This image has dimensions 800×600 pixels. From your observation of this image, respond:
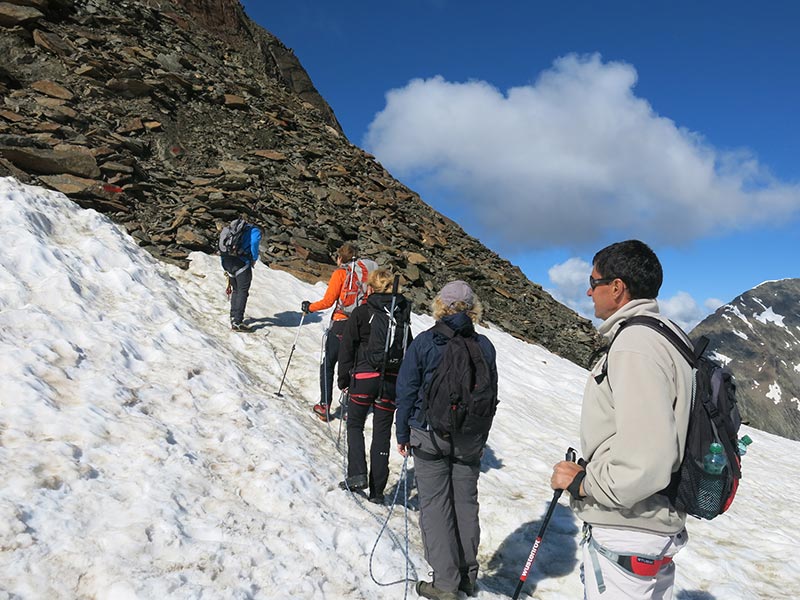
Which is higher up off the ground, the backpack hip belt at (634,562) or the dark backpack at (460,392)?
the dark backpack at (460,392)

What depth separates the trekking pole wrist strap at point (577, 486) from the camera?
9.89 ft

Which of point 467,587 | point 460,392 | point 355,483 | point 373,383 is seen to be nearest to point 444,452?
point 460,392

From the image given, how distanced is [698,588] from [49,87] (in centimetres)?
2136

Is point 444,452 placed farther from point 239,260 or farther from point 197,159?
point 197,159

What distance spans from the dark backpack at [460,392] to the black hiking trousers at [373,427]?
1608 millimetres

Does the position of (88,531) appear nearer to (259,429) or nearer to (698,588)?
(259,429)

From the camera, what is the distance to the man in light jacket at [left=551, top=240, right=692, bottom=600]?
2.58 m

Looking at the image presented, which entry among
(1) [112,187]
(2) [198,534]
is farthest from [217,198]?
(2) [198,534]

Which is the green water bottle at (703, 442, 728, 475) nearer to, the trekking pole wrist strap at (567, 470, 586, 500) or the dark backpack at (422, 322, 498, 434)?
the trekking pole wrist strap at (567, 470, 586, 500)

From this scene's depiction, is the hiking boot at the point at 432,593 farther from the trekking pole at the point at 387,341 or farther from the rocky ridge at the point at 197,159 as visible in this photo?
the rocky ridge at the point at 197,159

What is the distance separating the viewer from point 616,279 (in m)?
3.07

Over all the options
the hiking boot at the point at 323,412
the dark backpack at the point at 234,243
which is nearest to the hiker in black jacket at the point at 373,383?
the hiking boot at the point at 323,412

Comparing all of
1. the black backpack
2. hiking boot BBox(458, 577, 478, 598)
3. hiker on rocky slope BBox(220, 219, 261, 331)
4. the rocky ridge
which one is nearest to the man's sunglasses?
the black backpack

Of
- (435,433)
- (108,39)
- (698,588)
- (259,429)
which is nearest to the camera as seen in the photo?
(435,433)
